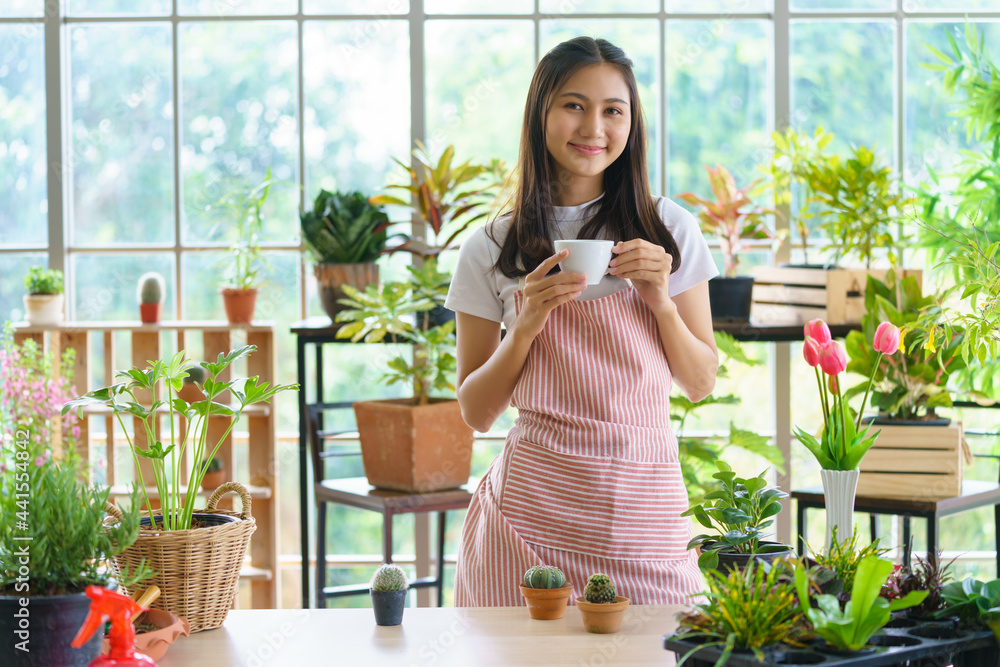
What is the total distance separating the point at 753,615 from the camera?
2.78 feet

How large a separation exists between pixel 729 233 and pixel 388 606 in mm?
2039

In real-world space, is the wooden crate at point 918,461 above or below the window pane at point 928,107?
below

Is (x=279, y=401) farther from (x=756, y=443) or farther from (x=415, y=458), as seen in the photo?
(x=756, y=443)

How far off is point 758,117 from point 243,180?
6.40ft

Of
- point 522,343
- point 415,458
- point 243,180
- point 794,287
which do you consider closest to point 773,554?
point 522,343

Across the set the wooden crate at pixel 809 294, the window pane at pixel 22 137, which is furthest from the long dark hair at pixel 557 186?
the window pane at pixel 22 137

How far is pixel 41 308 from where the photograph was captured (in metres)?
3.26

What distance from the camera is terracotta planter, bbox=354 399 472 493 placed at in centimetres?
262

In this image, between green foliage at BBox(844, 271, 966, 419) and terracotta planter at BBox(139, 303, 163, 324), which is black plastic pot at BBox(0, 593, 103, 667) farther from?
terracotta planter at BBox(139, 303, 163, 324)

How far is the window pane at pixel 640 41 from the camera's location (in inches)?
135

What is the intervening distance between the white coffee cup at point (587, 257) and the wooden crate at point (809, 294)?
5.76 ft

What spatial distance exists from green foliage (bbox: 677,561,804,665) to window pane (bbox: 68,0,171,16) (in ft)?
10.7

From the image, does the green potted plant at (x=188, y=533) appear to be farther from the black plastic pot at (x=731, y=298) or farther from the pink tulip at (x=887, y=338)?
the black plastic pot at (x=731, y=298)

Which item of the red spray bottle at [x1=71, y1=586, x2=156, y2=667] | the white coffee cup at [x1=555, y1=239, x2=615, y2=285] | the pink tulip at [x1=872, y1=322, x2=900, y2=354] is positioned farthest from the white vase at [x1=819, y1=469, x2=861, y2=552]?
the red spray bottle at [x1=71, y1=586, x2=156, y2=667]
